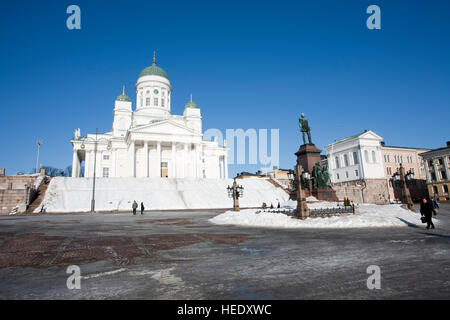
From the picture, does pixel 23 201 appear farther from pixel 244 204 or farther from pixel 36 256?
pixel 36 256

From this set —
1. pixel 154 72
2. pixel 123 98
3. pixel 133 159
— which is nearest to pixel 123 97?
pixel 123 98

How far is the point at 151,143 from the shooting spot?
59125mm

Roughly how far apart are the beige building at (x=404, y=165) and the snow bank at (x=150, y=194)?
3416 cm

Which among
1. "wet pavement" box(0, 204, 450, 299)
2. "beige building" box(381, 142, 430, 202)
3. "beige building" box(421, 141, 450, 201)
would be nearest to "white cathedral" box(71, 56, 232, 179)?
"beige building" box(381, 142, 430, 202)

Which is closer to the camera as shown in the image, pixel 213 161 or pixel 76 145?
pixel 76 145

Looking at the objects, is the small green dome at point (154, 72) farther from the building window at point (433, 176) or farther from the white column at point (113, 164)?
the building window at point (433, 176)

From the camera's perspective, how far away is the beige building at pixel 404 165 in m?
61.0

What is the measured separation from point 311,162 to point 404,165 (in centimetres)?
5552

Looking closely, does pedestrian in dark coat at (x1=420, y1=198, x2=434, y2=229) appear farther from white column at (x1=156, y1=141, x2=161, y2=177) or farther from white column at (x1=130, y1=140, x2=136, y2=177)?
white column at (x1=130, y1=140, x2=136, y2=177)

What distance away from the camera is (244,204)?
37.6m

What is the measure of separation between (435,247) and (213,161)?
65.7 meters

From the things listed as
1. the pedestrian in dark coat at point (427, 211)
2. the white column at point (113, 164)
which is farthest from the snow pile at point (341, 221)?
the white column at point (113, 164)

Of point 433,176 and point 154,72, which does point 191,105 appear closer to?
point 154,72

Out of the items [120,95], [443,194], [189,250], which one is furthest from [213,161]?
[189,250]
